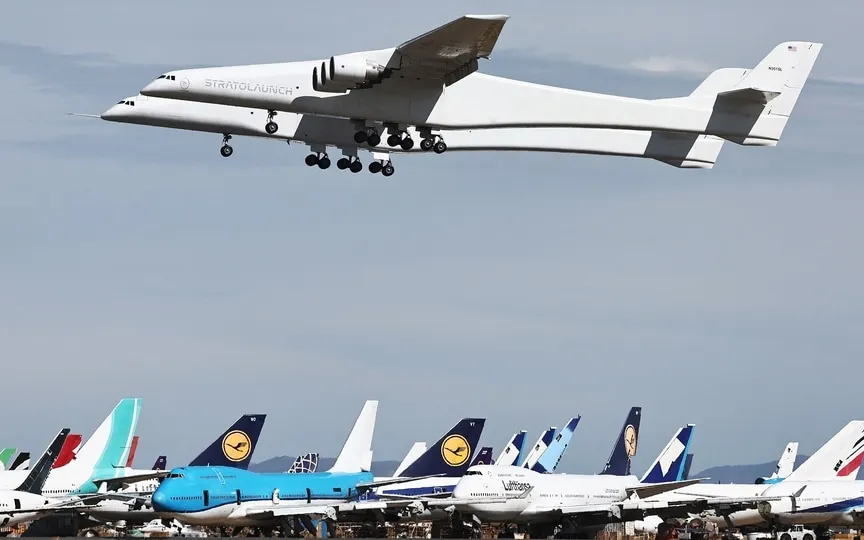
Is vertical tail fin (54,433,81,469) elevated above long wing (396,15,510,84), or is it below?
below

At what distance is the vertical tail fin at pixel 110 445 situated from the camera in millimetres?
61062

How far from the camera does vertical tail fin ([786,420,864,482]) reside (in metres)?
65.9

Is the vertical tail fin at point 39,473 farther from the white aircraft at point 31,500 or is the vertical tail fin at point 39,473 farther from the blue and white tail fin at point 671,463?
the blue and white tail fin at point 671,463

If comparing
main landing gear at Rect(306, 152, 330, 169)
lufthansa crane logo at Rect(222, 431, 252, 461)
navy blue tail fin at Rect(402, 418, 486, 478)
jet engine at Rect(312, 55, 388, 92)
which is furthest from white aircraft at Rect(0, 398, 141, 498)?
jet engine at Rect(312, 55, 388, 92)

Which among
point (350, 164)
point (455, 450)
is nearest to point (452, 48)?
point (350, 164)

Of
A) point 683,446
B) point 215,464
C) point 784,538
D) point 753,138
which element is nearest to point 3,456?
point 215,464

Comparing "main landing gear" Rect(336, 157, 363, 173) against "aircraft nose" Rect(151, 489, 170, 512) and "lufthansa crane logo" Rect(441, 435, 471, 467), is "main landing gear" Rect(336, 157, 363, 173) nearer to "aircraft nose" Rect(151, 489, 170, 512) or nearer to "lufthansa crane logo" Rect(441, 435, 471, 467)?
"aircraft nose" Rect(151, 489, 170, 512)

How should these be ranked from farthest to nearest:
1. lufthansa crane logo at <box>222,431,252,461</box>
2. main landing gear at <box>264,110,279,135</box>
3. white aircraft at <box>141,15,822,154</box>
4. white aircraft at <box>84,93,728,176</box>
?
lufthansa crane logo at <box>222,431,252,461</box>, main landing gear at <box>264,110,279,135</box>, white aircraft at <box>84,93,728,176</box>, white aircraft at <box>141,15,822,154</box>

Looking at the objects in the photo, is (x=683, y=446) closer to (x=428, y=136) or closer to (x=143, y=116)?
(x=428, y=136)

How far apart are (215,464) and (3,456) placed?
1243 inches

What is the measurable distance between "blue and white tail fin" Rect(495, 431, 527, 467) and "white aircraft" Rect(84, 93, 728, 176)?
1196 inches

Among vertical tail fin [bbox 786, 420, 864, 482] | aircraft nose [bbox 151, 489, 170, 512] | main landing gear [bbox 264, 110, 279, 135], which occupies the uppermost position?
main landing gear [bbox 264, 110, 279, 135]

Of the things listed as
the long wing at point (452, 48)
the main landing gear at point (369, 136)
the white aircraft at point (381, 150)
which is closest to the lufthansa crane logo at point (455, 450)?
the white aircraft at point (381, 150)

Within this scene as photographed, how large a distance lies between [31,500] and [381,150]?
2026cm
